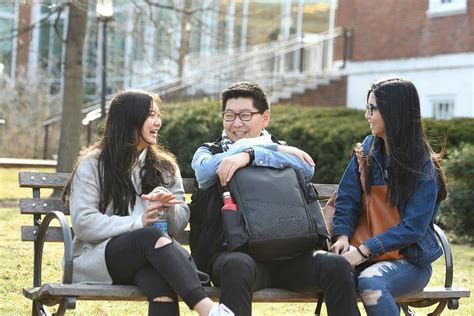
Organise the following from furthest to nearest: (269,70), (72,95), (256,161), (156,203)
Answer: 1. (269,70)
2. (72,95)
3. (256,161)
4. (156,203)

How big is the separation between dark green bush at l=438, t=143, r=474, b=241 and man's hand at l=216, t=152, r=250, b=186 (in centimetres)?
699

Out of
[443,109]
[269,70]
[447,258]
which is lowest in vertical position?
[447,258]

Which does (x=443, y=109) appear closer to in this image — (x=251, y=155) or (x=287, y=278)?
(x=251, y=155)

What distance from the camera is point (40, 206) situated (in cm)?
642

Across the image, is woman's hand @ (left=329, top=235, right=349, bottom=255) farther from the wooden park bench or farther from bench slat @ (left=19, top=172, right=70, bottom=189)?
bench slat @ (left=19, top=172, right=70, bottom=189)

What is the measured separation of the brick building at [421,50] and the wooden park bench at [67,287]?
14.3 meters

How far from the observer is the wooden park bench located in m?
5.67

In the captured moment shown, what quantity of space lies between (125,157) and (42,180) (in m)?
0.66

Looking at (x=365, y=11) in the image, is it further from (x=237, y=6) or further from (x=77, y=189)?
(x=77, y=189)

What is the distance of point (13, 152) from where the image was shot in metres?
24.4

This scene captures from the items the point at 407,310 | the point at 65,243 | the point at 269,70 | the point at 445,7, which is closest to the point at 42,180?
the point at 65,243

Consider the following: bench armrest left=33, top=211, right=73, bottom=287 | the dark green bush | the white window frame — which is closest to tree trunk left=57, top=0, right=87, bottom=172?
the dark green bush

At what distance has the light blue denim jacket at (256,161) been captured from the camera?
239 inches

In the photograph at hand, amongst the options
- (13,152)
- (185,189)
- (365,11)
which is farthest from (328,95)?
(185,189)
